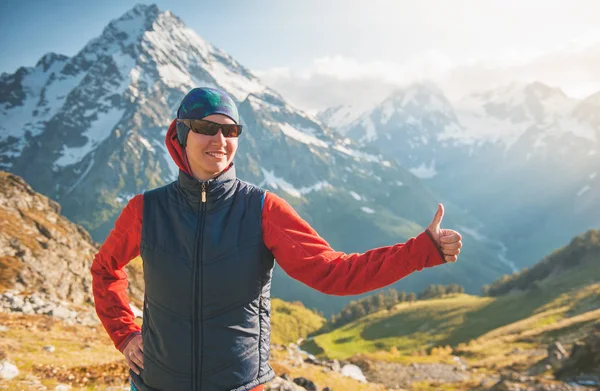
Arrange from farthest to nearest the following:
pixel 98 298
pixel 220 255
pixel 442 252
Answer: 1. pixel 98 298
2. pixel 220 255
3. pixel 442 252

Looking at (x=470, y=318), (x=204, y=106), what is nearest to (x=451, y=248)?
(x=204, y=106)

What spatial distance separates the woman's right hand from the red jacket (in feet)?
0.52

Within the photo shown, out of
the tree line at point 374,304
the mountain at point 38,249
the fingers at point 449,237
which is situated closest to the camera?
the fingers at point 449,237

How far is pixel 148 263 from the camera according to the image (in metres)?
4.95

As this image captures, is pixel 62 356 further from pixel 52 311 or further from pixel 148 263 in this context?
pixel 148 263

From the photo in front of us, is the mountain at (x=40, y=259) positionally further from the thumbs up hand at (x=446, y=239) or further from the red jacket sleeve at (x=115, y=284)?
the thumbs up hand at (x=446, y=239)

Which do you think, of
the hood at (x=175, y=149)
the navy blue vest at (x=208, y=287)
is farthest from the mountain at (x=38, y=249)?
the hood at (x=175, y=149)

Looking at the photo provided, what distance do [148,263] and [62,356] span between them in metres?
15.4

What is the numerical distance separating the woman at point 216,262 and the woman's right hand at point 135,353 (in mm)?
217

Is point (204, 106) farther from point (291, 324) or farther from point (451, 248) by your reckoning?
point (291, 324)

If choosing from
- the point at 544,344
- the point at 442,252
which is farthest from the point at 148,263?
the point at 544,344

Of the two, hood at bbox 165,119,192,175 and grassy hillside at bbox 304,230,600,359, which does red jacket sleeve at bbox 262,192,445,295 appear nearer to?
hood at bbox 165,119,192,175

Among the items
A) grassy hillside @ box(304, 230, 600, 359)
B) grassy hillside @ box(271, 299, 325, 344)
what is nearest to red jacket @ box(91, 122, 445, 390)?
grassy hillside @ box(304, 230, 600, 359)

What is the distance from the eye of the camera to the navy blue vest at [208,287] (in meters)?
4.57
